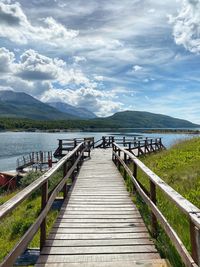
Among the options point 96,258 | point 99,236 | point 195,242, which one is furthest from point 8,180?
point 195,242

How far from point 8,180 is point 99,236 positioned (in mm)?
31178

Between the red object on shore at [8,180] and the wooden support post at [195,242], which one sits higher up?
the wooden support post at [195,242]

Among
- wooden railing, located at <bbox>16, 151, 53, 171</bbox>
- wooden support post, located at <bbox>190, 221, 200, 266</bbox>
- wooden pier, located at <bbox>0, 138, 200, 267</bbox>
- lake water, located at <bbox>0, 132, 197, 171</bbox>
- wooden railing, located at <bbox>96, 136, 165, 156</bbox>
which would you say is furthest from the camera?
lake water, located at <bbox>0, 132, 197, 171</bbox>

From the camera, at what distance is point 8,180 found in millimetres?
35031

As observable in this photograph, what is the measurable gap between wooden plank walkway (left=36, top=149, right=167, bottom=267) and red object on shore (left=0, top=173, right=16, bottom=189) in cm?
2588

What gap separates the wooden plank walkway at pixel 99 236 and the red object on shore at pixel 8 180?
2588 cm

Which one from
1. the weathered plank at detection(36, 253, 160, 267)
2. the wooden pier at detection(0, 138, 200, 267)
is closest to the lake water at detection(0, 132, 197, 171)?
the wooden pier at detection(0, 138, 200, 267)

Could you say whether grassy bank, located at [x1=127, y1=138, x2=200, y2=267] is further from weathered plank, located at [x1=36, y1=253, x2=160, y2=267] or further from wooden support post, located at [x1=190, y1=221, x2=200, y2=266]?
wooden support post, located at [x1=190, y1=221, x2=200, y2=266]

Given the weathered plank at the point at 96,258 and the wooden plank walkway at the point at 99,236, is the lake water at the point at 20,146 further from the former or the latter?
the weathered plank at the point at 96,258

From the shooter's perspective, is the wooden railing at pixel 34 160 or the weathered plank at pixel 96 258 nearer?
the weathered plank at pixel 96 258

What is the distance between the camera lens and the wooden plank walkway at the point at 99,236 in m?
4.77

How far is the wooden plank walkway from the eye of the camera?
15.7ft

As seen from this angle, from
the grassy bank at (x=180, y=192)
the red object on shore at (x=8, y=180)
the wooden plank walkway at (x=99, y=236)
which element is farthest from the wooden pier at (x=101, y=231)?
the red object on shore at (x=8, y=180)

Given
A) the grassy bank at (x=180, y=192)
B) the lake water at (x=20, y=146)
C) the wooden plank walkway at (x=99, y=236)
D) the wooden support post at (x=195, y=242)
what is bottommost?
the lake water at (x=20, y=146)
